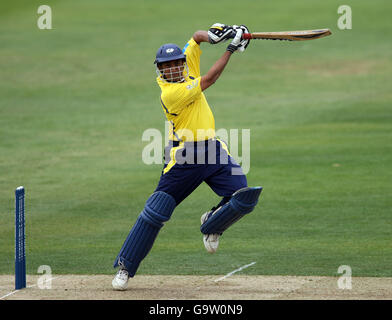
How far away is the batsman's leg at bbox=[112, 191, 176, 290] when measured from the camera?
7051 millimetres

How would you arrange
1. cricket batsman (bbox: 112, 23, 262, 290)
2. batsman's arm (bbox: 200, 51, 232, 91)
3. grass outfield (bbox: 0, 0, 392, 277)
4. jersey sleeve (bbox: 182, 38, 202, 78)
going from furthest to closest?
grass outfield (bbox: 0, 0, 392, 277) → jersey sleeve (bbox: 182, 38, 202, 78) → cricket batsman (bbox: 112, 23, 262, 290) → batsman's arm (bbox: 200, 51, 232, 91)

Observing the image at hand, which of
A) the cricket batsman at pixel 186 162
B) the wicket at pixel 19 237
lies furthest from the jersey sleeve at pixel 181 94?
the wicket at pixel 19 237

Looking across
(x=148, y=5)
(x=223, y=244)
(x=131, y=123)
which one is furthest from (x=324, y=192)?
(x=148, y=5)

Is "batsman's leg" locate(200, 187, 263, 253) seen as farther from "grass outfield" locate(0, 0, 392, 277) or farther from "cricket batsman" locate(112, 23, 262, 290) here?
"grass outfield" locate(0, 0, 392, 277)

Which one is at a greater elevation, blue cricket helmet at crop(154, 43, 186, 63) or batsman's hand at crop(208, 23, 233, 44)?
batsman's hand at crop(208, 23, 233, 44)

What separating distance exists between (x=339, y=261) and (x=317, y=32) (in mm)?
2615

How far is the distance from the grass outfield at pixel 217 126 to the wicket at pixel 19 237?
3.38ft

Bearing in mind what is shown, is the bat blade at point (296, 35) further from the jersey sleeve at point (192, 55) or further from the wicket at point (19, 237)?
the wicket at point (19, 237)

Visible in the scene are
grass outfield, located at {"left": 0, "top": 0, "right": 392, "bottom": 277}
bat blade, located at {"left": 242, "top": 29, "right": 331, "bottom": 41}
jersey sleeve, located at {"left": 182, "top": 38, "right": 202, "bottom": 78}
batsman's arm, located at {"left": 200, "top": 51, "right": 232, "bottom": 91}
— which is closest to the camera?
batsman's arm, located at {"left": 200, "top": 51, "right": 232, "bottom": 91}

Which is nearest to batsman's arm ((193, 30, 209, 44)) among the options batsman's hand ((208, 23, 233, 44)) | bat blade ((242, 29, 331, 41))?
batsman's hand ((208, 23, 233, 44))

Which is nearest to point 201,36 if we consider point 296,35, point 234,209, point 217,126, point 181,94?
point 181,94

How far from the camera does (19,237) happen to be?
700cm

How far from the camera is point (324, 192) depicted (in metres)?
11.8

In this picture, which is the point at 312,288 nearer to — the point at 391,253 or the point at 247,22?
the point at 391,253
